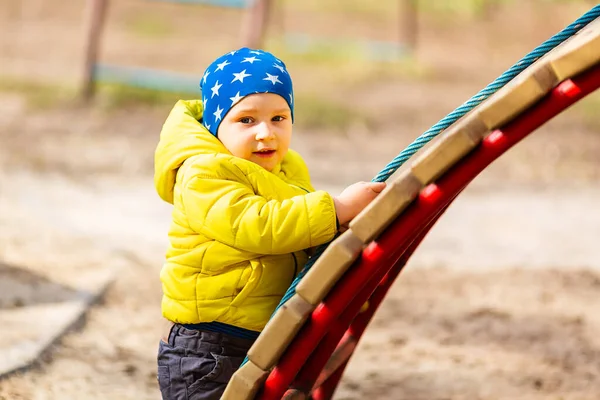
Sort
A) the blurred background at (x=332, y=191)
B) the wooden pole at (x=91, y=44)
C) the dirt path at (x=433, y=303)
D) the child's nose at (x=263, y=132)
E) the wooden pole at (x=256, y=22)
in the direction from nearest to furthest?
1. the child's nose at (x=263, y=132)
2. the dirt path at (x=433, y=303)
3. the blurred background at (x=332, y=191)
4. the wooden pole at (x=256, y=22)
5. the wooden pole at (x=91, y=44)

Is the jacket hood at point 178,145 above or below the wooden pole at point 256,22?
below

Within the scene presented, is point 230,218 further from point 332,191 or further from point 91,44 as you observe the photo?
point 91,44

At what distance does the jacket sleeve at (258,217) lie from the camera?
209cm

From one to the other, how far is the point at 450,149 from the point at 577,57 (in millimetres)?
311

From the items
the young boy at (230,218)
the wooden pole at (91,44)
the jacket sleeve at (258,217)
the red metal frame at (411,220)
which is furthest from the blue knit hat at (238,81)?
the wooden pole at (91,44)

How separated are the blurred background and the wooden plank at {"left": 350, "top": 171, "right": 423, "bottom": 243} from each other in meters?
1.31

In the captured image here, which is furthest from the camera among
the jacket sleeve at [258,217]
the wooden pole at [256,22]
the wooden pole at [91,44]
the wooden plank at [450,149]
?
the wooden pole at [91,44]

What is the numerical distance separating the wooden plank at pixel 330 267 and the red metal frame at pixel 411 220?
0.16 feet

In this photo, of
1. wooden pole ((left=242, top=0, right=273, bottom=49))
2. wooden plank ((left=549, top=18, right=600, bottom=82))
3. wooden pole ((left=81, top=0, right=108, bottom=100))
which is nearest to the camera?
wooden plank ((left=549, top=18, right=600, bottom=82))

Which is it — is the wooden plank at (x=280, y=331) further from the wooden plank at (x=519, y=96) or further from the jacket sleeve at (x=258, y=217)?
the wooden plank at (x=519, y=96)

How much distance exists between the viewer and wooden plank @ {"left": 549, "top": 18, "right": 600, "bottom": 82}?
1835 mm

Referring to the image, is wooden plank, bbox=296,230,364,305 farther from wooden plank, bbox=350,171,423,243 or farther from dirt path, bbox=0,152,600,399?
dirt path, bbox=0,152,600,399

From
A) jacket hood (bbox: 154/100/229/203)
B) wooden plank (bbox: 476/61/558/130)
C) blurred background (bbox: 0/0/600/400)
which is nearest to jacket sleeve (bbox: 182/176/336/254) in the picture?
jacket hood (bbox: 154/100/229/203)

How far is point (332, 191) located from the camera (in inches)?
239
